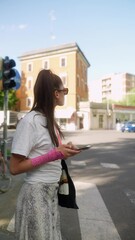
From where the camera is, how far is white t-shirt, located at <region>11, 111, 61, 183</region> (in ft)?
5.25

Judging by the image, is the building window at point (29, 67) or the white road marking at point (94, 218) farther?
the building window at point (29, 67)

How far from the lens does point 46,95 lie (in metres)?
1.73

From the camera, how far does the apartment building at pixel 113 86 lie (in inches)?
3558

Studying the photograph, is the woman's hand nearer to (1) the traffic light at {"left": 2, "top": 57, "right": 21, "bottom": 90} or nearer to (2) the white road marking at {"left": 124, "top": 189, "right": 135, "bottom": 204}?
(2) the white road marking at {"left": 124, "top": 189, "right": 135, "bottom": 204}

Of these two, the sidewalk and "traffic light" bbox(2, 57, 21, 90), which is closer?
the sidewalk

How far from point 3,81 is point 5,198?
3.07 m

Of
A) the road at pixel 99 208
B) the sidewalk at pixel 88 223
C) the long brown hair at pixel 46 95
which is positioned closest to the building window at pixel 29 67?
the road at pixel 99 208

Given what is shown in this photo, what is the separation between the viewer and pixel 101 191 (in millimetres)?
5543

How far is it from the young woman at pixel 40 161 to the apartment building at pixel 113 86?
7992 centimetres

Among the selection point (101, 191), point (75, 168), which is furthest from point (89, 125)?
point (101, 191)

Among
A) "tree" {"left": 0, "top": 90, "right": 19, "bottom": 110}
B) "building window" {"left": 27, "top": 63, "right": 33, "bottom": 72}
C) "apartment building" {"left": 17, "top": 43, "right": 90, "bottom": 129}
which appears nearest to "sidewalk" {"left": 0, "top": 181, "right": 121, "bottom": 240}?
"apartment building" {"left": 17, "top": 43, "right": 90, "bottom": 129}

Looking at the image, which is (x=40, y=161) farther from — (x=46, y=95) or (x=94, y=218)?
(x=94, y=218)

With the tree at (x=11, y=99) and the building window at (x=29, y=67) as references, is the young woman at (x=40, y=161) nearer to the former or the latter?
the tree at (x=11, y=99)

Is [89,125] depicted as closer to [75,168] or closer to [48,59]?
[48,59]
